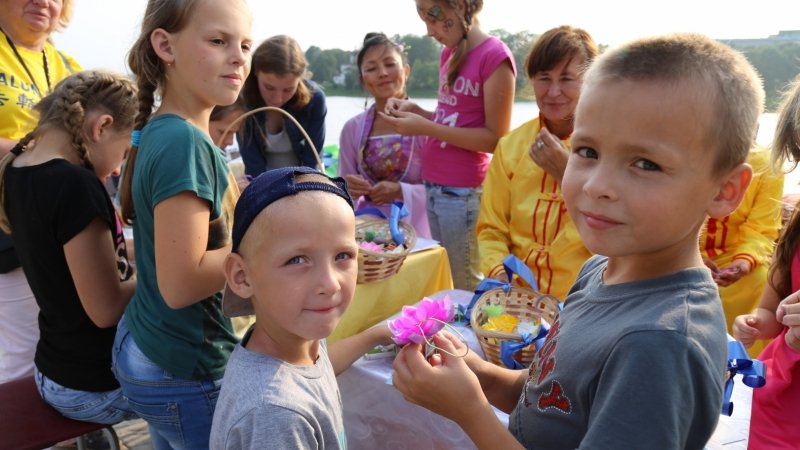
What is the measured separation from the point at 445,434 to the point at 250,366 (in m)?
0.74

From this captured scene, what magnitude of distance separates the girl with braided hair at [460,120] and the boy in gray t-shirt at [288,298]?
1918 millimetres

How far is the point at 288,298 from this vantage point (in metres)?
1.15

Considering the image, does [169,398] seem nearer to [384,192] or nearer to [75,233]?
[75,233]

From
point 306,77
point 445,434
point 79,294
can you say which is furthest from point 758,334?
point 306,77

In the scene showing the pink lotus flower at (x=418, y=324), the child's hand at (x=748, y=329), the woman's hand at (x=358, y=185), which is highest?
the pink lotus flower at (x=418, y=324)

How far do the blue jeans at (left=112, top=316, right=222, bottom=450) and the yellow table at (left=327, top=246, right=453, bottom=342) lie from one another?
0.66 m

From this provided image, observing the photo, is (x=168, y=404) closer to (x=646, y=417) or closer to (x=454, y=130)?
(x=646, y=417)

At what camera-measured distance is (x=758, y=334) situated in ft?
5.94

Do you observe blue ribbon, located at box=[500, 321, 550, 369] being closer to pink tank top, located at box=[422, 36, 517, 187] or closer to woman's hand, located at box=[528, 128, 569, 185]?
woman's hand, located at box=[528, 128, 569, 185]

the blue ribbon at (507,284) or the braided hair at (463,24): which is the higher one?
the braided hair at (463,24)

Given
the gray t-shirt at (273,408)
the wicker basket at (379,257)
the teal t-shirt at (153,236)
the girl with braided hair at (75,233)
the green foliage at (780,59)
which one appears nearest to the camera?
the gray t-shirt at (273,408)

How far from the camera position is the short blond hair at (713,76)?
32.9 inches

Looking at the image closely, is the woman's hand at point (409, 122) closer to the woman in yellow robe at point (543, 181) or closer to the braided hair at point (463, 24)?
the braided hair at point (463, 24)

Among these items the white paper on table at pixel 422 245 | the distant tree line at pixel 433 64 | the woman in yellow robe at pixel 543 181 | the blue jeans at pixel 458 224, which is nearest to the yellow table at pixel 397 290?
the white paper on table at pixel 422 245
